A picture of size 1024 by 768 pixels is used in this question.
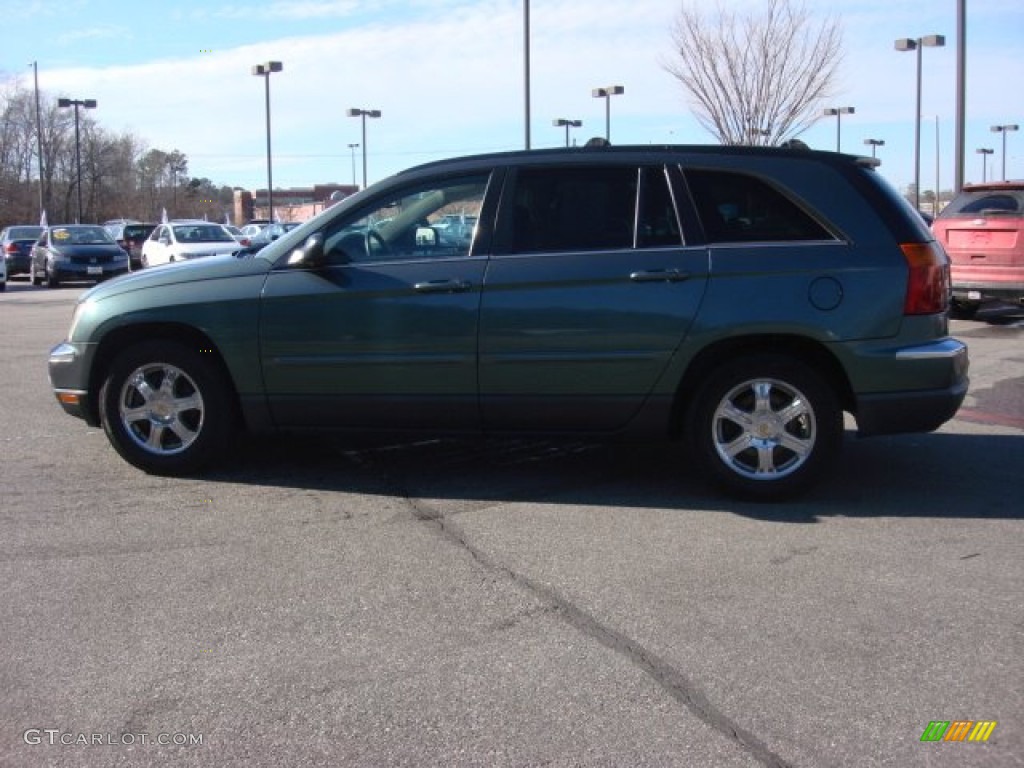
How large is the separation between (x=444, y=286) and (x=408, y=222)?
480 millimetres

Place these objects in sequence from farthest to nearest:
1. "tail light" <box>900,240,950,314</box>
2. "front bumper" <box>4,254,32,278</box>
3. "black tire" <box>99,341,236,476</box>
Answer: "front bumper" <box>4,254,32,278</box> < "black tire" <box>99,341,236,476</box> < "tail light" <box>900,240,950,314</box>

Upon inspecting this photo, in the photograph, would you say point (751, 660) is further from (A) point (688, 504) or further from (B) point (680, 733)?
(A) point (688, 504)

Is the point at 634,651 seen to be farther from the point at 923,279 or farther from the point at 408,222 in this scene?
the point at 408,222

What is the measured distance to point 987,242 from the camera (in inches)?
535

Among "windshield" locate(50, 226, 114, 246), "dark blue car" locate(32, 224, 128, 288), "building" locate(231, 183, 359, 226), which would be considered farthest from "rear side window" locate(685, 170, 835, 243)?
"building" locate(231, 183, 359, 226)

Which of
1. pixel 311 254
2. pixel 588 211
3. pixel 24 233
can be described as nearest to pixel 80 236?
pixel 24 233

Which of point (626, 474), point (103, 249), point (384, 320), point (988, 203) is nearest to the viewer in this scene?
point (384, 320)

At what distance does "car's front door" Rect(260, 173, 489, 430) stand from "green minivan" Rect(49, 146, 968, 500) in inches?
0.5

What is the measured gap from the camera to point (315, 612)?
161 inches

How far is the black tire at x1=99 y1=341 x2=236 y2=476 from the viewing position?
5.93m

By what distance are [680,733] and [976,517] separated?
294 cm

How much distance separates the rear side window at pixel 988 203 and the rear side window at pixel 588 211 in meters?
9.90

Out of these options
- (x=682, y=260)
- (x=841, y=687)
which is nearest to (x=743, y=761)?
(x=841, y=687)

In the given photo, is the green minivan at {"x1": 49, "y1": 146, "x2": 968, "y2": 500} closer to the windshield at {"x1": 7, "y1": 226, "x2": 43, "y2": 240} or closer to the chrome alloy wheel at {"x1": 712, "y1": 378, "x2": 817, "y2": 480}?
the chrome alloy wheel at {"x1": 712, "y1": 378, "x2": 817, "y2": 480}
